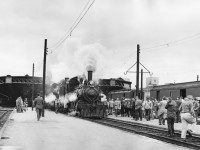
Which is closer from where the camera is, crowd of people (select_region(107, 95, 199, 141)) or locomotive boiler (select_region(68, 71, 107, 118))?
crowd of people (select_region(107, 95, 199, 141))

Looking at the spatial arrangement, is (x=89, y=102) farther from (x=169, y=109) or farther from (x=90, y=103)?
(x=169, y=109)

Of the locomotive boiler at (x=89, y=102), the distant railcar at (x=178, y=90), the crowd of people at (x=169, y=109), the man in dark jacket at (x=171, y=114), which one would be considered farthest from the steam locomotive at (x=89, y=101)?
the man in dark jacket at (x=171, y=114)

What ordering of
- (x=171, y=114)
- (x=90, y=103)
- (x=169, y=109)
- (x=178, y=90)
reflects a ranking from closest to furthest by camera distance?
(x=171, y=114) → (x=169, y=109) → (x=90, y=103) → (x=178, y=90)

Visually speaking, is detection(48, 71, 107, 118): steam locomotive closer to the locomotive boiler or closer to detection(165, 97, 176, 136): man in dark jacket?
the locomotive boiler

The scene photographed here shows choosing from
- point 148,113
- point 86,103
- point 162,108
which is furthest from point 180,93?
point 162,108

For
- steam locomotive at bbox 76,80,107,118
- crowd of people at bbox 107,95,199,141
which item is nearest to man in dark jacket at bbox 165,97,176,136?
crowd of people at bbox 107,95,199,141

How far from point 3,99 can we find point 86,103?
4361 centimetres

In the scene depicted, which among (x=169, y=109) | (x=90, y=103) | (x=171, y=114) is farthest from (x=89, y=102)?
(x=171, y=114)

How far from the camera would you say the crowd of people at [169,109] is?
12703mm

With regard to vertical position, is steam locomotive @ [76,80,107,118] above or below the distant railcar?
below

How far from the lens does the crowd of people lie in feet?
41.7

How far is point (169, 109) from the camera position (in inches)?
554

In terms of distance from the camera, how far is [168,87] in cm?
3083

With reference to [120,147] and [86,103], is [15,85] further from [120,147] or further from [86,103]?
[120,147]
